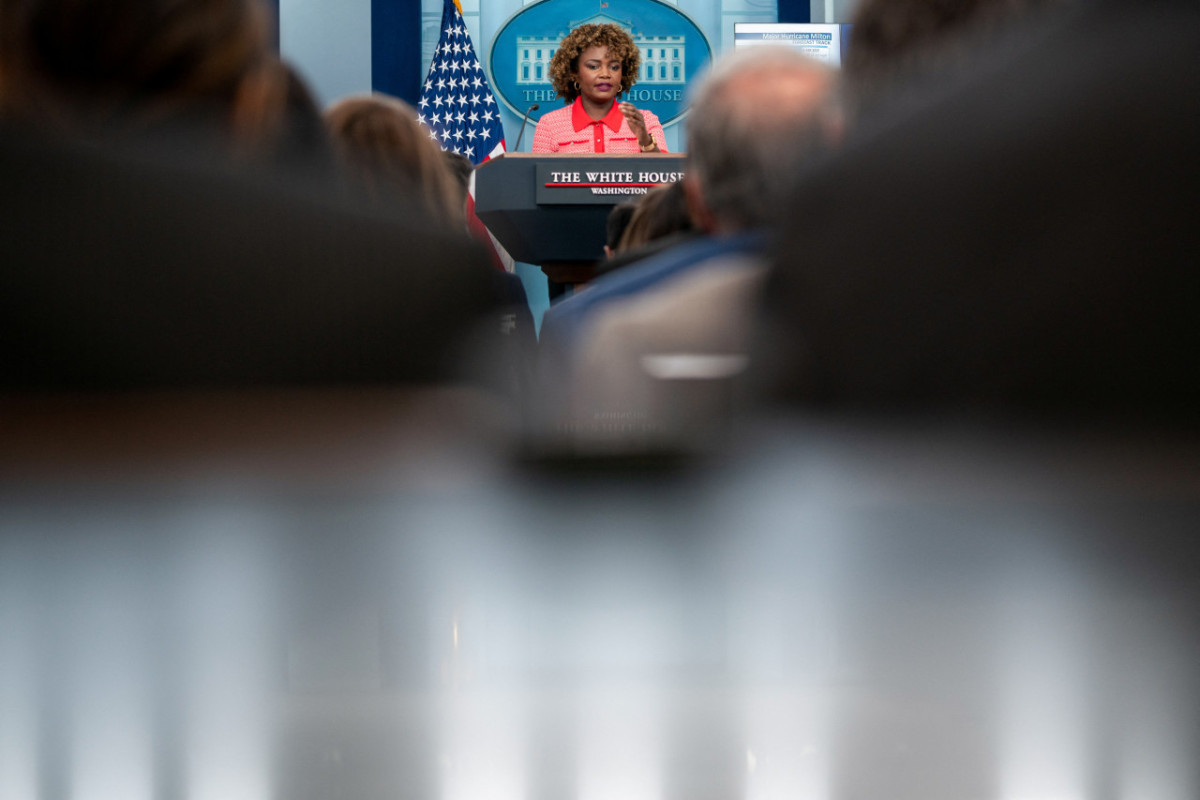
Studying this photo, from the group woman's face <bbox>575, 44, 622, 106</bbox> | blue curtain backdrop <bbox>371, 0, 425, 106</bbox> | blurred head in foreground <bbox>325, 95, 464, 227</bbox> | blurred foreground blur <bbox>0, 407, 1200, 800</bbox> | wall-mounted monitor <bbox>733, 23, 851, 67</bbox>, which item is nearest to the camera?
blurred foreground blur <bbox>0, 407, 1200, 800</bbox>

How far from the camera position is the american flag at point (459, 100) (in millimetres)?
4273

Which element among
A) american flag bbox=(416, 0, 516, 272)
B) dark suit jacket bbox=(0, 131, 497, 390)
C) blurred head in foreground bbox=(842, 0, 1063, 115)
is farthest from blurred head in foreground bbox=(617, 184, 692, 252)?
american flag bbox=(416, 0, 516, 272)

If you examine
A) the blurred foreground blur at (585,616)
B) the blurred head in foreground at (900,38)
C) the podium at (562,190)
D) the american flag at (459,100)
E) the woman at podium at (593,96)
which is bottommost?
the blurred foreground blur at (585,616)

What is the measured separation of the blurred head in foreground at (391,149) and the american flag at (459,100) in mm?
3159

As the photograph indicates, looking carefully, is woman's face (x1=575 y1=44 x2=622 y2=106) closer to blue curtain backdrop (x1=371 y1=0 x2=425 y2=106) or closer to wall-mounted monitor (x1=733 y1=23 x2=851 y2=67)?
wall-mounted monitor (x1=733 y1=23 x2=851 y2=67)

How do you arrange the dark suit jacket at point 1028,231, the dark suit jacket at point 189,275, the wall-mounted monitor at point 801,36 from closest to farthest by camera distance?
the dark suit jacket at point 1028,231
the dark suit jacket at point 189,275
the wall-mounted monitor at point 801,36

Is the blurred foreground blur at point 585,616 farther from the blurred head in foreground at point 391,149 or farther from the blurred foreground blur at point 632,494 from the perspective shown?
the blurred head in foreground at point 391,149

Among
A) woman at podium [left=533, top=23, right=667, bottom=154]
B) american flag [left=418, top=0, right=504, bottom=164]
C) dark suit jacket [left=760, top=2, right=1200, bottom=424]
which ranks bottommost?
dark suit jacket [left=760, top=2, right=1200, bottom=424]

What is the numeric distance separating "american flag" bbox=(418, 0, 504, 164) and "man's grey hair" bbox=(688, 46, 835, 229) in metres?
3.48

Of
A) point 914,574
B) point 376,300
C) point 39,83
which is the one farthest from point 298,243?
point 914,574

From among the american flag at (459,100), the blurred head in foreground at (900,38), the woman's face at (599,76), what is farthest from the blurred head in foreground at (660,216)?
the american flag at (459,100)

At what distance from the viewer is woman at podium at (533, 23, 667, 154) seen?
3.15 m

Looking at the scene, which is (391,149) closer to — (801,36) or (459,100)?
(459,100)

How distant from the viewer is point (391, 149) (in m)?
1.18
